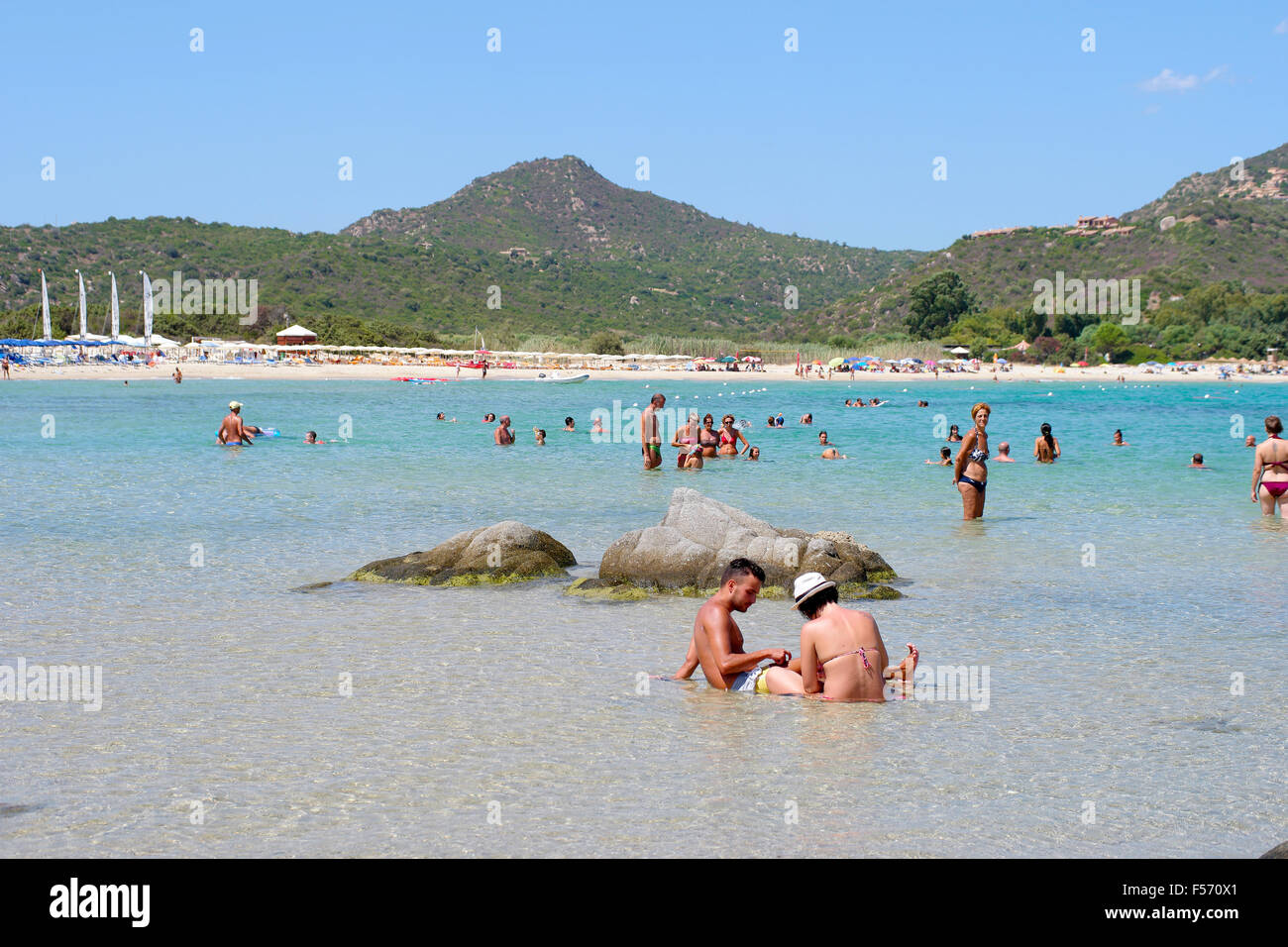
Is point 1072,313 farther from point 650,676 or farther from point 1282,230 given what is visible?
point 650,676

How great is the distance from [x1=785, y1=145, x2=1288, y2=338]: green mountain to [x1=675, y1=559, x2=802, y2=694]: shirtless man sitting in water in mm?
137501

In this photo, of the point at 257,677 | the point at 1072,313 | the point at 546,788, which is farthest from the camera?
the point at 1072,313

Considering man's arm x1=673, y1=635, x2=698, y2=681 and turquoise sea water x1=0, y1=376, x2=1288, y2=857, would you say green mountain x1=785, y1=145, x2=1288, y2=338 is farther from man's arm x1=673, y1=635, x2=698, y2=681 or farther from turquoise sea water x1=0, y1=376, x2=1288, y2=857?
man's arm x1=673, y1=635, x2=698, y2=681

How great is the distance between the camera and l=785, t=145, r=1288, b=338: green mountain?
143875 millimetres

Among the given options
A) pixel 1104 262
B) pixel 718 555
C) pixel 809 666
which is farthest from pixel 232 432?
pixel 1104 262

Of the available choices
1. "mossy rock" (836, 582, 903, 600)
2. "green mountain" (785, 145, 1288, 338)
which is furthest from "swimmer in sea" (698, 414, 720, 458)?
"green mountain" (785, 145, 1288, 338)

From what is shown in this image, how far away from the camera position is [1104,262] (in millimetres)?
153125

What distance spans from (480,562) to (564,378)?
7515 cm

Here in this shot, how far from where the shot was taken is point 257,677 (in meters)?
8.90

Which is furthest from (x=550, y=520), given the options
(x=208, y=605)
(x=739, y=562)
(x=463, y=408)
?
(x=463, y=408)

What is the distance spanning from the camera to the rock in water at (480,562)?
42.3 feet

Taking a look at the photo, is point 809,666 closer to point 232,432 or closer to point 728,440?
point 728,440

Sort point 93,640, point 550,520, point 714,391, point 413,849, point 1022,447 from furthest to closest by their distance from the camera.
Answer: point 714,391 < point 1022,447 < point 550,520 < point 93,640 < point 413,849

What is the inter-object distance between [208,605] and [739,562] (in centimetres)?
582
